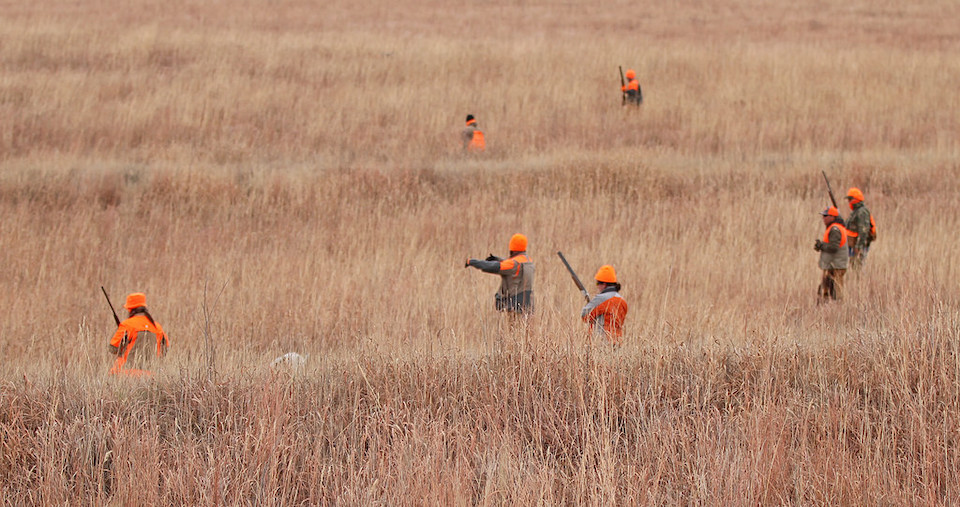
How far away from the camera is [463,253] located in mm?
11289

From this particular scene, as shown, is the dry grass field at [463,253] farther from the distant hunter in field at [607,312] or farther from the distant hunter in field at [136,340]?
the distant hunter in field at [607,312]

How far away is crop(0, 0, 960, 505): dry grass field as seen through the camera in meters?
4.34

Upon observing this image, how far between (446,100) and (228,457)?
15.1m

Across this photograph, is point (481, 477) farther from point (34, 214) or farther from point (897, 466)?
point (34, 214)

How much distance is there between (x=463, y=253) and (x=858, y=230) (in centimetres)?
480

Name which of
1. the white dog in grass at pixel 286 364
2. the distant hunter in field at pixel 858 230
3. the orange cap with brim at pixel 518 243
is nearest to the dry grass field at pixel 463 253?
the white dog in grass at pixel 286 364

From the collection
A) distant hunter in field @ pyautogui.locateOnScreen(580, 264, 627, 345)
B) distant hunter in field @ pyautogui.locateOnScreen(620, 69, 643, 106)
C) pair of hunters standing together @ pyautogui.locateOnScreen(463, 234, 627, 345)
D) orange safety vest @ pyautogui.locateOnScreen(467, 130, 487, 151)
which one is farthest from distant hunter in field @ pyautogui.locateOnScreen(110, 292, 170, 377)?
distant hunter in field @ pyautogui.locateOnScreen(620, 69, 643, 106)

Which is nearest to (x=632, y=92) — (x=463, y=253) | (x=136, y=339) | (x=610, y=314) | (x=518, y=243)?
(x=463, y=253)

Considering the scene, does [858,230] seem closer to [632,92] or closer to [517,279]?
[517,279]

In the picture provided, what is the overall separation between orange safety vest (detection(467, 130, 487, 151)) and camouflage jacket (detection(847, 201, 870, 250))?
Result: 7475mm

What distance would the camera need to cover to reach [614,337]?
20.3 feet

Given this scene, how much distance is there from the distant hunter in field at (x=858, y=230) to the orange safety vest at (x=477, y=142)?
743cm

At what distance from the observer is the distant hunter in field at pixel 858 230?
985 cm

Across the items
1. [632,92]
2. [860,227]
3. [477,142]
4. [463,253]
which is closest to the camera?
[860,227]
